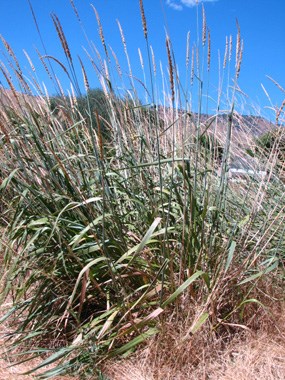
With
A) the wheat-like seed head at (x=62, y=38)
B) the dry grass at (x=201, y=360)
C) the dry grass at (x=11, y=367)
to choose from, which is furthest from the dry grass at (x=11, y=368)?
the wheat-like seed head at (x=62, y=38)

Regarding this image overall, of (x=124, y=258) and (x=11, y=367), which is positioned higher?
(x=124, y=258)

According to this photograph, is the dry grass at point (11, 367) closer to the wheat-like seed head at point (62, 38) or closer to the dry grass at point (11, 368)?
the dry grass at point (11, 368)

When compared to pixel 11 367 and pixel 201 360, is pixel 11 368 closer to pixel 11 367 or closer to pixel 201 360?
pixel 11 367

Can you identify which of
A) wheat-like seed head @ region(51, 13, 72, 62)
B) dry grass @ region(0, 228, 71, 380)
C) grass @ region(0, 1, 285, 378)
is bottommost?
dry grass @ region(0, 228, 71, 380)

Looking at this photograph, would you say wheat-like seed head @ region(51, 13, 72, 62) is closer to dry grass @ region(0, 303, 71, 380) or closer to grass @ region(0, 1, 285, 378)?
grass @ region(0, 1, 285, 378)

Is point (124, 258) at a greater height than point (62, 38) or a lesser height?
lesser

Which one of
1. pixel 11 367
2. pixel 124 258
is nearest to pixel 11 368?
pixel 11 367

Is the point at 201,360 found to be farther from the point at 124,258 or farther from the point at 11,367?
the point at 11,367

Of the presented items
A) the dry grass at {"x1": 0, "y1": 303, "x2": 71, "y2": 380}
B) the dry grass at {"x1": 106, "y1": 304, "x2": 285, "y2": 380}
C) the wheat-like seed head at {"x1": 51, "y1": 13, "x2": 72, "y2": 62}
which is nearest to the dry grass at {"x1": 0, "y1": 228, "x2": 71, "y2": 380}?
the dry grass at {"x1": 0, "y1": 303, "x2": 71, "y2": 380}

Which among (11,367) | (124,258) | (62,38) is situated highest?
(62,38)

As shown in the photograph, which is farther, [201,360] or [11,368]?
[11,368]

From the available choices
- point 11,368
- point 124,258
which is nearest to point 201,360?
point 124,258

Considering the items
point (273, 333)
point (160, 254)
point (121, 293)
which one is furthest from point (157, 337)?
point (273, 333)

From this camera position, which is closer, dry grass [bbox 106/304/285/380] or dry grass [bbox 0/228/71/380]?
dry grass [bbox 106/304/285/380]
